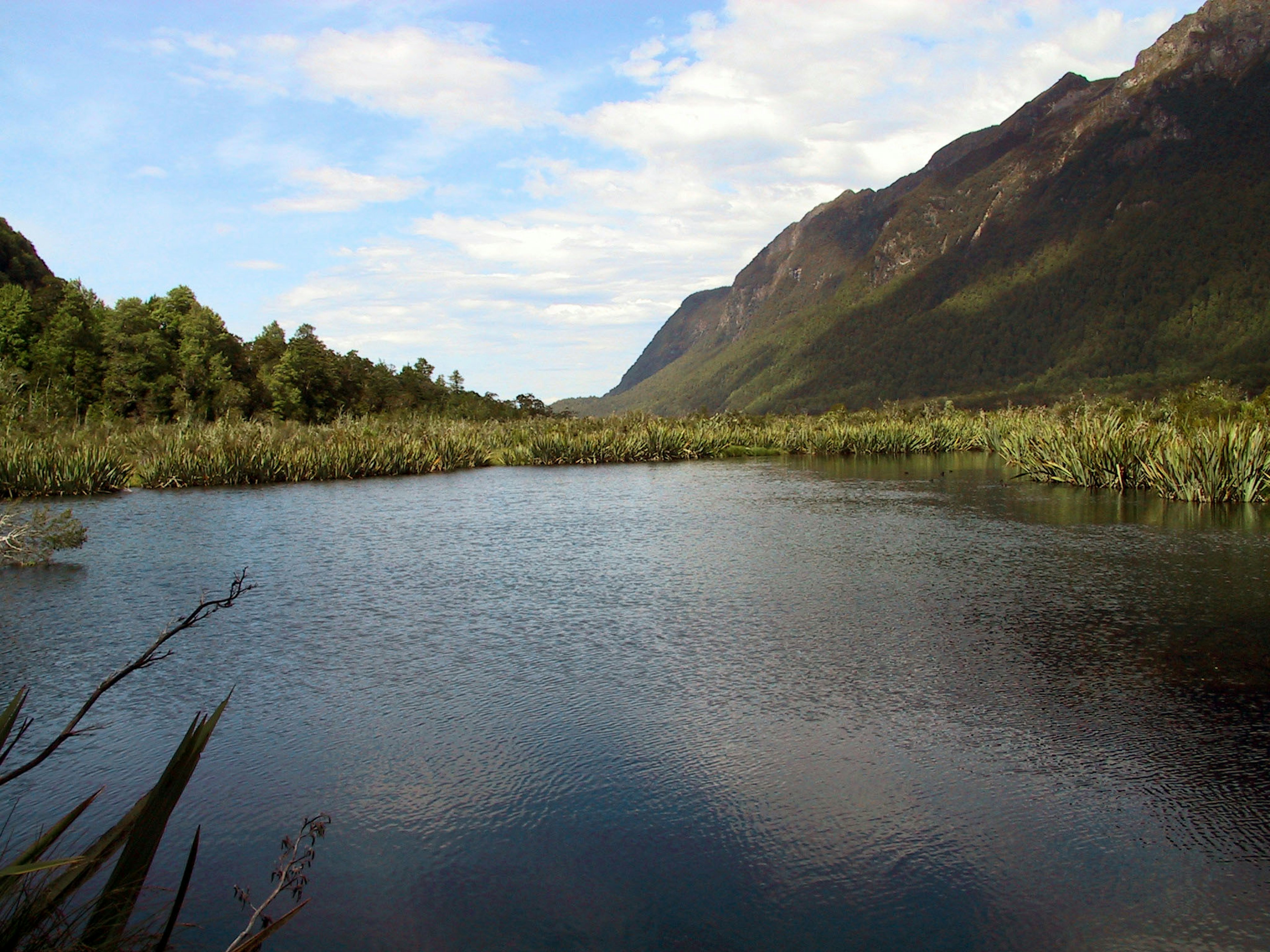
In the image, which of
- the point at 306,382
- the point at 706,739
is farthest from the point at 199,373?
the point at 706,739

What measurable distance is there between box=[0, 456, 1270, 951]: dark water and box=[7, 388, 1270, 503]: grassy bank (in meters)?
5.99

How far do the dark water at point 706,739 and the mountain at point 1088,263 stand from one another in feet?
234

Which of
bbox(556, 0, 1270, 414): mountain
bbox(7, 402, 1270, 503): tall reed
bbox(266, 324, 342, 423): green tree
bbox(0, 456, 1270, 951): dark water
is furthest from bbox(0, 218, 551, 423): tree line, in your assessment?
bbox(556, 0, 1270, 414): mountain

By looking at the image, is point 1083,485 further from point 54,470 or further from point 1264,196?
point 1264,196

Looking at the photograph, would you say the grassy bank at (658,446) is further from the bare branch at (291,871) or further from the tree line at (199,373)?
the bare branch at (291,871)

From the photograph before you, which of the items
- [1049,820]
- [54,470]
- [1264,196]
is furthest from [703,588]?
[1264,196]

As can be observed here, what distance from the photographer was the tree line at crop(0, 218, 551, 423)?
45.4 m

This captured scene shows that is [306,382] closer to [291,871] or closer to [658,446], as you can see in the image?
[658,446]

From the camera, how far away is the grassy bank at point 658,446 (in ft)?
49.4

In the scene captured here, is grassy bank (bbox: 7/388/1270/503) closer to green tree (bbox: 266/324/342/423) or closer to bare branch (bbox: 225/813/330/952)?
green tree (bbox: 266/324/342/423)

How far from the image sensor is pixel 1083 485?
1741 centimetres

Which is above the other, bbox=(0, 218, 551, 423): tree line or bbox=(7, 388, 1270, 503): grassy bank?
bbox=(0, 218, 551, 423): tree line

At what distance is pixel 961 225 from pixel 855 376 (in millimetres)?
38633

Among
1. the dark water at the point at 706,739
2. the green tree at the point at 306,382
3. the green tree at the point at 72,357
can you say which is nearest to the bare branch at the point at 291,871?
the dark water at the point at 706,739
